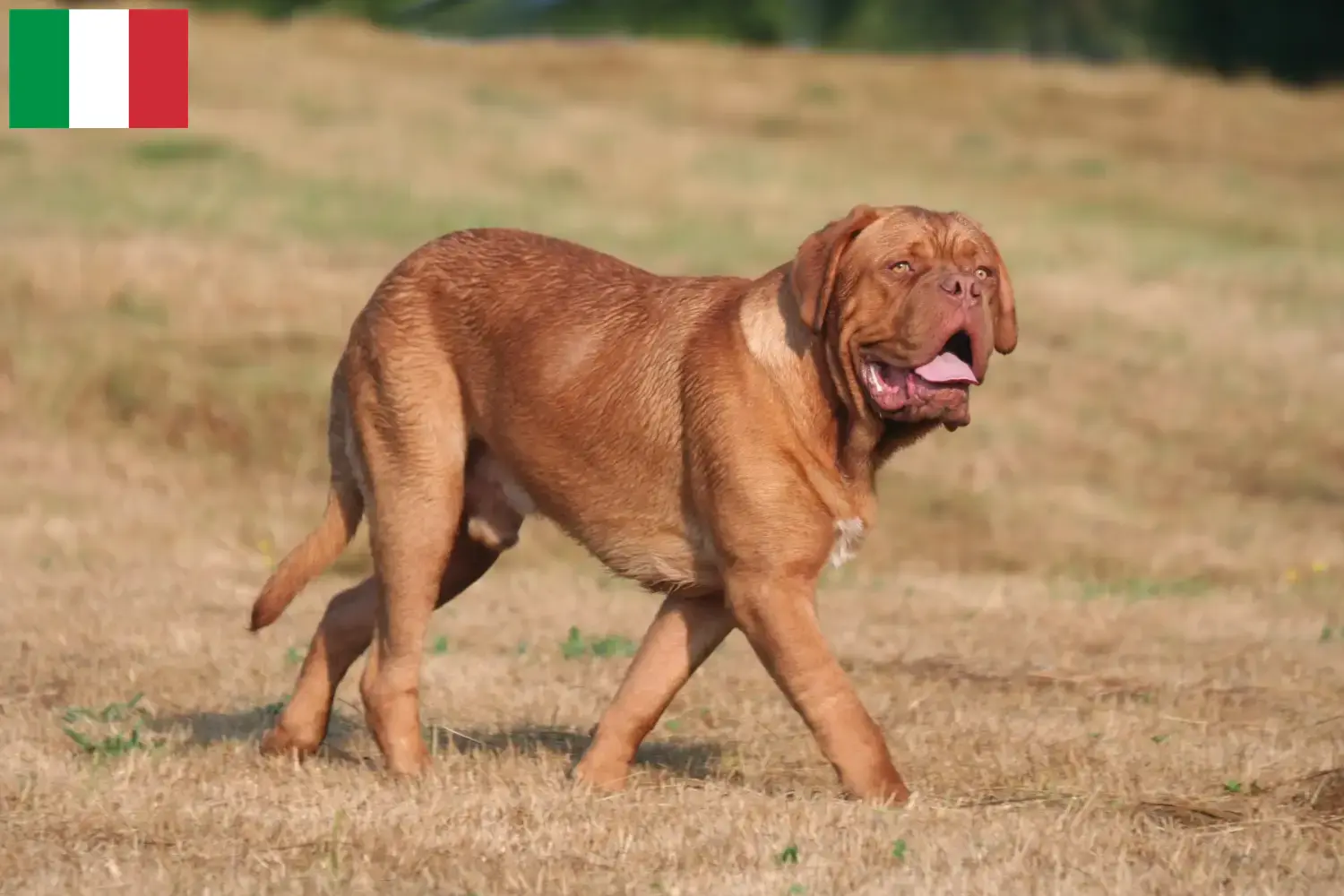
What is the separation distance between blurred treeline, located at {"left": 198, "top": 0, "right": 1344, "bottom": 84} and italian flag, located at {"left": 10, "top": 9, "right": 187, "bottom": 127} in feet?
95.4

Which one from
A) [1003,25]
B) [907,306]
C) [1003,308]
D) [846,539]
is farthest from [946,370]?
[1003,25]

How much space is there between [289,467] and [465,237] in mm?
7743

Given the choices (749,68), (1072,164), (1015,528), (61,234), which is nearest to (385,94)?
(749,68)

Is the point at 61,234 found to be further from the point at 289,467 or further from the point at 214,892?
the point at 214,892

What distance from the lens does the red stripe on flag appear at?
8750mm

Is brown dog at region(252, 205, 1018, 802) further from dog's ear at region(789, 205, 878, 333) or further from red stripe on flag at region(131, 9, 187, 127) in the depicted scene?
red stripe on flag at region(131, 9, 187, 127)

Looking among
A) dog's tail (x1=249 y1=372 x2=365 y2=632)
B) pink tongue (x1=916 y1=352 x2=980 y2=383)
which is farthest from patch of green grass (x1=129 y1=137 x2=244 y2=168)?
pink tongue (x1=916 y1=352 x2=980 y2=383)

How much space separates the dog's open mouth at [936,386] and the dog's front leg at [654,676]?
42.0 inches

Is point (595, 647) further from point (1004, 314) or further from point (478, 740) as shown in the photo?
point (1004, 314)

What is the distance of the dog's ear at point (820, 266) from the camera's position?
21.0 ft

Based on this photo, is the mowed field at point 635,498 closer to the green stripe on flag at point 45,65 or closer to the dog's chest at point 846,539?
the dog's chest at point 846,539

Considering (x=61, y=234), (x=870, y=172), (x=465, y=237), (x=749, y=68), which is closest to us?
(x=465, y=237)

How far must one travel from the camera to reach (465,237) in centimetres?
773

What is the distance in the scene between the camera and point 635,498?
6984 millimetres
